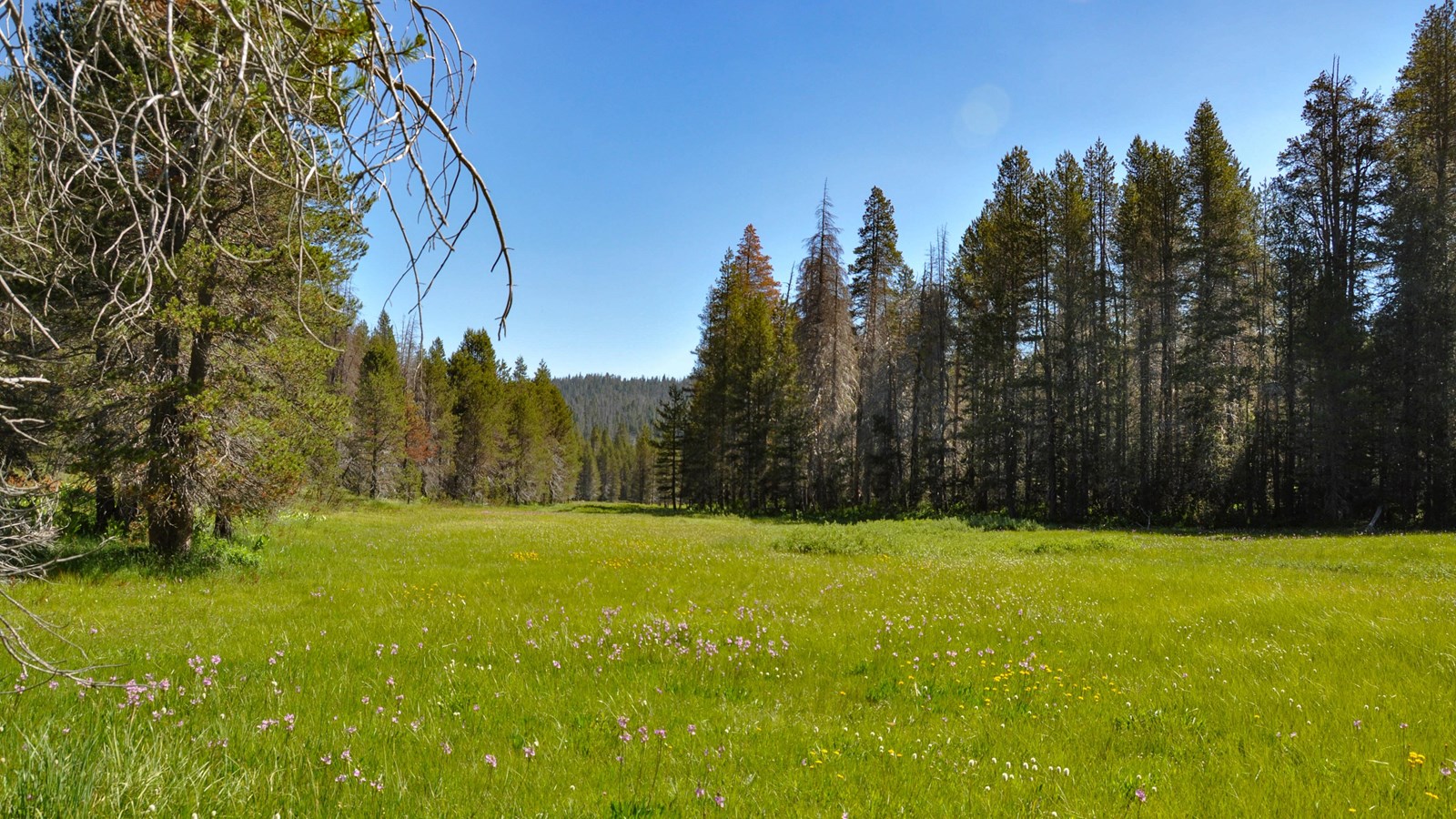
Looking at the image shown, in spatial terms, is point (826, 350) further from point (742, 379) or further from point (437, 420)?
point (437, 420)

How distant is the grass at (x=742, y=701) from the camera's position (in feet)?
12.3

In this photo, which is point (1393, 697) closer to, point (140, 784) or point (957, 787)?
point (957, 787)

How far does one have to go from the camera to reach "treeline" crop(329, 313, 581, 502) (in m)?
50.1

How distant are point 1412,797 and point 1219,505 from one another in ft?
117

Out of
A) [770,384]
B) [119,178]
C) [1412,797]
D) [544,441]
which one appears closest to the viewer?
[119,178]

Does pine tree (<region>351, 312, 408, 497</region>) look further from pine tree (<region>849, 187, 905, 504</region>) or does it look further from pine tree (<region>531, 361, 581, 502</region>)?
pine tree (<region>849, 187, 905, 504</region>)

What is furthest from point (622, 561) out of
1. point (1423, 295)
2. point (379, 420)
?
point (379, 420)

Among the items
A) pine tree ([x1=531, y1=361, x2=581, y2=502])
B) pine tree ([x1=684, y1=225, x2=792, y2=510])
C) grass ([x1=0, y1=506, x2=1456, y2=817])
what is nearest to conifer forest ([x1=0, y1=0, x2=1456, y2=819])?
grass ([x1=0, y1=506, x2=1456, y2=817])

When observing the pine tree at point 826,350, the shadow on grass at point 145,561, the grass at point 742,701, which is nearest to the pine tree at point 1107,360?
the pine tree at point 826,350

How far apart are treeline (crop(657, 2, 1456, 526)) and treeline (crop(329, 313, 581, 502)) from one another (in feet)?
80.5

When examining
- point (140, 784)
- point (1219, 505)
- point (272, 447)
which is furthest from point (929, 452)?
point (140, 784)

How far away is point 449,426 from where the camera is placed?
61.4 meters

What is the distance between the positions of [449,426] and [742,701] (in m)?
61.8

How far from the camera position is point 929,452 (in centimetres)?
4406
